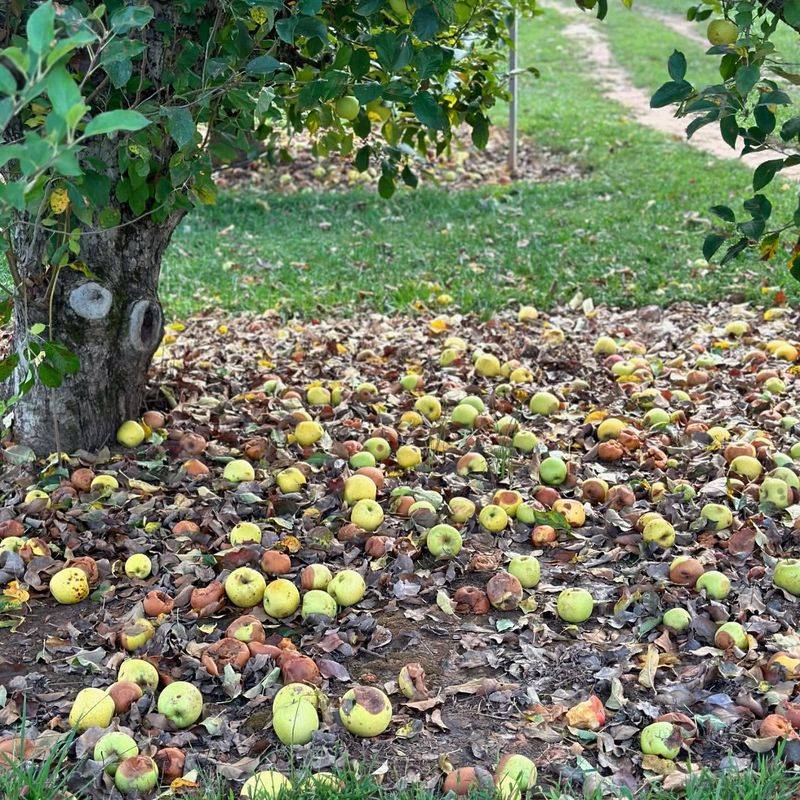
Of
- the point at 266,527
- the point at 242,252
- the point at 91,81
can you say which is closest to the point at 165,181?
the point at 91,81

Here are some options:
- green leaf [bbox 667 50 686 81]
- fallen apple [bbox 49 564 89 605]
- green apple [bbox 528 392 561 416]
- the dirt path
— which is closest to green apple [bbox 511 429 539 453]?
green apple [bbox 528 392 561 416]

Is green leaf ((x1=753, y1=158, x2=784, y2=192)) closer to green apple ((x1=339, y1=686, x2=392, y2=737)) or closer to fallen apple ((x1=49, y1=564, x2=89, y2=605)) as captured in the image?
green apple ((x1=339, y1=686, x2=392, y2=737))

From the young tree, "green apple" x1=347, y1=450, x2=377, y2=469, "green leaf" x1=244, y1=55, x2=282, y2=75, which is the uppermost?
"green leaf" x1=244, y1=55, x2=282, y2=75

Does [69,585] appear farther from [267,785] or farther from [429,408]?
[429,408]

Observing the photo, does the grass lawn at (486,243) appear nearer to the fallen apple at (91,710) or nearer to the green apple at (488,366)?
the green apple at (488,366)

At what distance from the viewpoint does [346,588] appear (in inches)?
113

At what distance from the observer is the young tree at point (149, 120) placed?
2393 millimetres

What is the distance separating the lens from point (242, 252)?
7.80 meters

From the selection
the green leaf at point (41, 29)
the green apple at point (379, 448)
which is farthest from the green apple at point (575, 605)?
the green leaf at point (41, 29)

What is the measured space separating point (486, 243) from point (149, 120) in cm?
559

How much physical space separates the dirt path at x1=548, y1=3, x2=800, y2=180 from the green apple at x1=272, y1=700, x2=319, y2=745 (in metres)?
6.83

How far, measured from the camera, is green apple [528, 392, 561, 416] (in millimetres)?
4234

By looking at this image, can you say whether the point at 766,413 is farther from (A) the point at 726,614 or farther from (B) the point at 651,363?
(A) the point at 726,614

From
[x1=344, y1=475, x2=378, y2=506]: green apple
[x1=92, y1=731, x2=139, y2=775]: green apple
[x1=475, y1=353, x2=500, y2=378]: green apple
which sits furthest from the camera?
[x1=475, y1=353, x2=500, y2=378]: green apple
